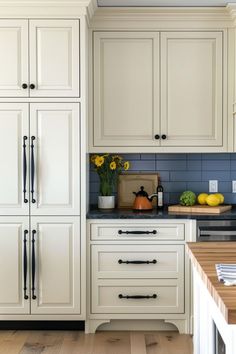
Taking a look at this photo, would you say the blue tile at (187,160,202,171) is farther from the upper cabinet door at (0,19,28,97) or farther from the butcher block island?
the butcher block island

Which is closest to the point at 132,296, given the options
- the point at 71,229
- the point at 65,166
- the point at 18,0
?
the point at 71,229

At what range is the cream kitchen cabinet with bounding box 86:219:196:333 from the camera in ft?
11.2

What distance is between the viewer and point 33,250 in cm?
342

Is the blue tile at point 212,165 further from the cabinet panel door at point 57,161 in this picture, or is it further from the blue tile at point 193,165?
the cabinet panel door at point 57,161

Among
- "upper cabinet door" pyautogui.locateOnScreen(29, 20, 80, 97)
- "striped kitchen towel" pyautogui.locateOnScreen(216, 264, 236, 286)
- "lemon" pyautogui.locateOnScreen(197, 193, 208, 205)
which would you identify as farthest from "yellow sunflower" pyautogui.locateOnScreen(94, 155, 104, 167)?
"striped kitchen towel" pyautogui.locateOnScreen(216, 264, 236, 286)

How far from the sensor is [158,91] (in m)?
3.68

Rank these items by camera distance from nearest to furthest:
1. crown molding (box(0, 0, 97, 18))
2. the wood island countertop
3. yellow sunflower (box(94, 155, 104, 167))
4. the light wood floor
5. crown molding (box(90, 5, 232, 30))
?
the wood island countertop
the light wood floor
crown molding (box(0, 0, 97, 18))
crown molding (box(90, 5, 232, 30))
yellow sunflower (box(94, 155, 104, 167))

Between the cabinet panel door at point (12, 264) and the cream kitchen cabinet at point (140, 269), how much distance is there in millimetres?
490

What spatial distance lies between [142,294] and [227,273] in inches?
77.9

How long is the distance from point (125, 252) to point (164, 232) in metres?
0.32

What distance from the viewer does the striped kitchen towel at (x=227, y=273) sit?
1463 mm

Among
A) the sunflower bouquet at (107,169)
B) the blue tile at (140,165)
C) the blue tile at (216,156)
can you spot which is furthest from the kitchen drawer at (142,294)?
the blue tile at (216,156)

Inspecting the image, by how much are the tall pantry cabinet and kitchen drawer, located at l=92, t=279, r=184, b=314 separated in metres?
0.22

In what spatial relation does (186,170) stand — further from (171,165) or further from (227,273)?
(227,273)
